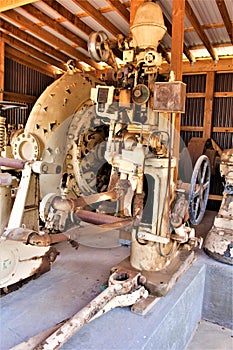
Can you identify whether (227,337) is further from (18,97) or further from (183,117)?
(18,97)

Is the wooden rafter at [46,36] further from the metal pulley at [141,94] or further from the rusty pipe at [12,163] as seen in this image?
the rusty pipe at [12,163]

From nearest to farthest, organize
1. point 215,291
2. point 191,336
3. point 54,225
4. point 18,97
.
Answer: point 54,225
point 191,336
point 215,291
point 18,97

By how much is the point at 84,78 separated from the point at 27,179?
1.80 meters

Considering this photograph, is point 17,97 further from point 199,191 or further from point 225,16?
point 199,191

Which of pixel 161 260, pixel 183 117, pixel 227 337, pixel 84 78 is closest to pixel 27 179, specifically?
pixel 161 260

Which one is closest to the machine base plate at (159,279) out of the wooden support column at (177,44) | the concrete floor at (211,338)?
the concrete floor at (211,338)

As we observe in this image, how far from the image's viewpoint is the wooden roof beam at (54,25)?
4301 mm

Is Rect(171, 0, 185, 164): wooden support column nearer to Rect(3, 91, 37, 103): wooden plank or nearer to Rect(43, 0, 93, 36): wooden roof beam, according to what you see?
Rect(43, 0, 93, 36): wooden roof beam

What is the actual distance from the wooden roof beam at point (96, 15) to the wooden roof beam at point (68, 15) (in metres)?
0.43

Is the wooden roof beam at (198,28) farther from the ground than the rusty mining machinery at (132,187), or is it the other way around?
the wooden roof beam at (198,28)

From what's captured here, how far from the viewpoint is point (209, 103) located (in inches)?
191

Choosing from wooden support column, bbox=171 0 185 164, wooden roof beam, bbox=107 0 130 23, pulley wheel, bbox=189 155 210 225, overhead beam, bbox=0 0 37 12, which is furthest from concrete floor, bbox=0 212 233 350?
wooden roof beam, bbox=107 0 130 23

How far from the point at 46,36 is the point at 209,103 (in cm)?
272

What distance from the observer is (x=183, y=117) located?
17.0ft
